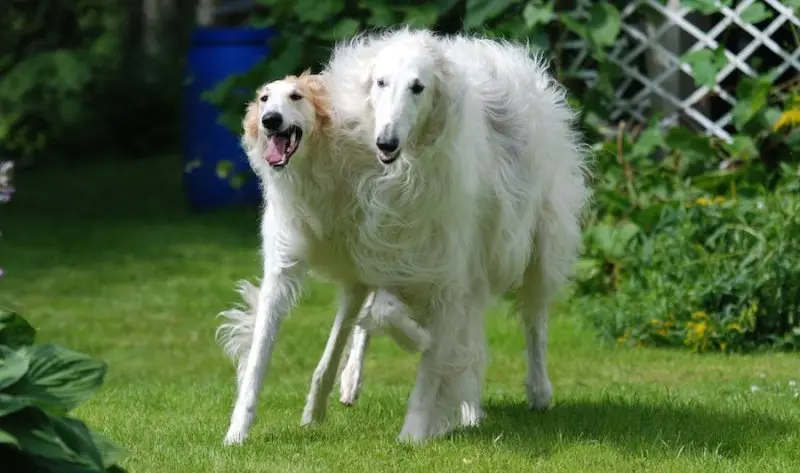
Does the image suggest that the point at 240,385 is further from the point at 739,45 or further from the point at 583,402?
the point at 739,45

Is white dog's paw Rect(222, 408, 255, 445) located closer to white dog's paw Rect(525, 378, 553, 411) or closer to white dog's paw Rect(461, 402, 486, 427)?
white dog's paw Rect(461, 402, 486, 427)

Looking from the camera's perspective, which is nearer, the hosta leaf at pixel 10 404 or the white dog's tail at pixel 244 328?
the hosta leaf at pixel 10 404

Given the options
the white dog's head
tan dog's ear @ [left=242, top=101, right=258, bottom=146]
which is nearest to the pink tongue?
tan dog's ear @ [left=242, top=101, right=258, bottom=146]

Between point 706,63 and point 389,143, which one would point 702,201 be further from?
point 389,143

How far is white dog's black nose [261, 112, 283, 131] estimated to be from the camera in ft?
15.9

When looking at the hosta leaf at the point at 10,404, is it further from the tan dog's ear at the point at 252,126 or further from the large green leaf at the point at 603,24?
the large green leaf at the point at 603,24

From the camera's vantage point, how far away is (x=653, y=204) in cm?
830

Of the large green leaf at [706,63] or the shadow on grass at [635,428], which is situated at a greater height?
the large green leaf at [706,63]

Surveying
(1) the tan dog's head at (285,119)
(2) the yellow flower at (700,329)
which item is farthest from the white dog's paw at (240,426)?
(2) the yellow flower at (700,329)

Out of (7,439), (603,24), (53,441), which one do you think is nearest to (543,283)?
(53,441)

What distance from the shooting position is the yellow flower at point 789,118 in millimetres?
8391

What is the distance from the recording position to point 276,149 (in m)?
4.88

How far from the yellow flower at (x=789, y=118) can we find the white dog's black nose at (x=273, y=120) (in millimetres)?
4486

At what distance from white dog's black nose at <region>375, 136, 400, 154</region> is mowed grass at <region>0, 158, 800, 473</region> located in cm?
103
